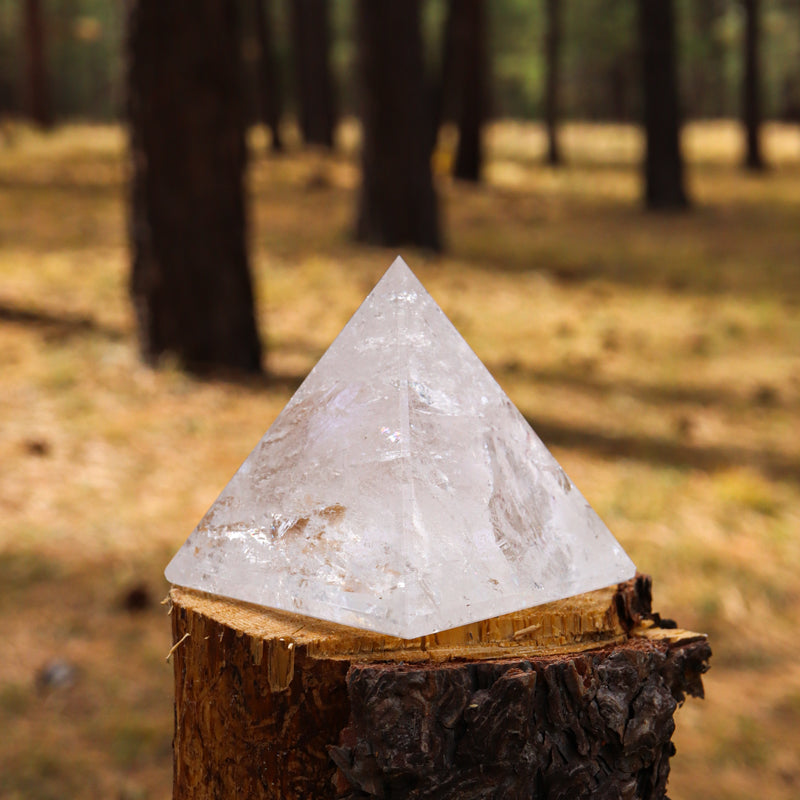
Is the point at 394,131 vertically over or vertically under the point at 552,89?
under

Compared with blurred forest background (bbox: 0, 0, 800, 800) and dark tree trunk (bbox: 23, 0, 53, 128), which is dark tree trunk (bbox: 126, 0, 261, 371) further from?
dark tree trunk (bbox: 23, 0, 53, 128)

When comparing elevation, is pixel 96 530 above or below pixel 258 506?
below

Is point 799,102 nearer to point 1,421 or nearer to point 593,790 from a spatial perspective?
point 1,421

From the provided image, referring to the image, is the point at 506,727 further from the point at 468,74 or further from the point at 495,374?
the point at 468,74

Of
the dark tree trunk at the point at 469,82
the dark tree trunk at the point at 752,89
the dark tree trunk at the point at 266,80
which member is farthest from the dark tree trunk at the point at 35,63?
the dark tree trunk at the point at 752,89

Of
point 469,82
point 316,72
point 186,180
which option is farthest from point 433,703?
point 316,72

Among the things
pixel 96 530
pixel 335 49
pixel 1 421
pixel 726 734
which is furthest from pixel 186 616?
pixel 335 49

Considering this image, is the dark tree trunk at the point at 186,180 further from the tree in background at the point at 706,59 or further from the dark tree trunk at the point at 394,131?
the tree in background at the point at 706,59
